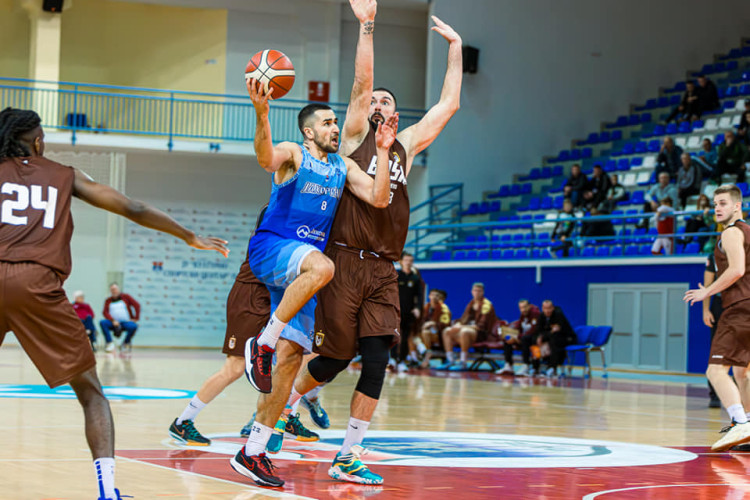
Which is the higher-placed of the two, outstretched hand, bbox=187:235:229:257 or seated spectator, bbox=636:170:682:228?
seated spectator, bbox=636:170:682:228

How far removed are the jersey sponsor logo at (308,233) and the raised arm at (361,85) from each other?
0.62 m

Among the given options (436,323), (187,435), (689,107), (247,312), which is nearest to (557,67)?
(689,107)

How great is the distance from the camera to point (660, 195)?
62.1ft

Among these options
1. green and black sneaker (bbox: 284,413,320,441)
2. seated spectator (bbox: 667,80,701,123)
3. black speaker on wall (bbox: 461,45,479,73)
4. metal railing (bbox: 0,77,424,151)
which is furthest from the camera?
black speaker on wall (bbox: 461,45,479,73)

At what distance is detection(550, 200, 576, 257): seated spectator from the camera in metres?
19.8

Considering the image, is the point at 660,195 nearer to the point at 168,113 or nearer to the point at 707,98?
the point at 707,98

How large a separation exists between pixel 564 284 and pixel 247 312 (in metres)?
14.1

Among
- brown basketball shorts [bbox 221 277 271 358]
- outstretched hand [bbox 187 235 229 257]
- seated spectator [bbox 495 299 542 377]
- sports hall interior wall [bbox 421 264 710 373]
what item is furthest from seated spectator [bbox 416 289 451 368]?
outstretched hand [bbox 187 235 229 257]

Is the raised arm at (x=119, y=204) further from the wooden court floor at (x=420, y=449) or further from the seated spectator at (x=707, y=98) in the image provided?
the seated spectator at (x=707, y=98)

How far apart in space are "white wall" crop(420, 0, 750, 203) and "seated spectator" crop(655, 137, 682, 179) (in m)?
6.82

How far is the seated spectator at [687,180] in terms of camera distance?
1845 centimetres

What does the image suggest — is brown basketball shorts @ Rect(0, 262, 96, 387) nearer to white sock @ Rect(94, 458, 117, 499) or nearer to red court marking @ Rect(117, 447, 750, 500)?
white sock @ Rect(94, 458, 117, 499)

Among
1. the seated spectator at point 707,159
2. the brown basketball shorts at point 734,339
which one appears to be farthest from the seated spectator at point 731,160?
the brown basketball shorts at point 734,339

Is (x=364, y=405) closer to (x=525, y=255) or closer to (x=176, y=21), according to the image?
(x=525, y=255)
